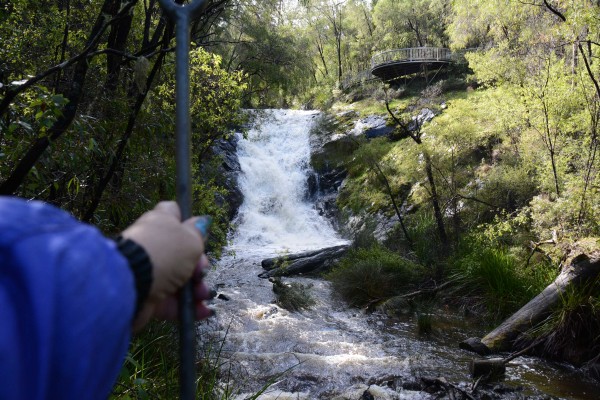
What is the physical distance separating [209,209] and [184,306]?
24.1ft

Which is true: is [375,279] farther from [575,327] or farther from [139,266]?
[139,266]

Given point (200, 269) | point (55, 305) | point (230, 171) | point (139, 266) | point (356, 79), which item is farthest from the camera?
point (356, 79)

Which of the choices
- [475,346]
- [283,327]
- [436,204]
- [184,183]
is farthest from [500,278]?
[184,183]

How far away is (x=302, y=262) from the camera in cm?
1352

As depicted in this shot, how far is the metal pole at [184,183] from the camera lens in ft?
2.77

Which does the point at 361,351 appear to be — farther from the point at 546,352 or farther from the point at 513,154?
the point at 513,154

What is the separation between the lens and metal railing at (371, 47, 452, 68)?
90.3ft

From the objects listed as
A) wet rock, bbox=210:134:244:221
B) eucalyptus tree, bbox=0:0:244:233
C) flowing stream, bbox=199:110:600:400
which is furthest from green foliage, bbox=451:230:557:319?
wet rock, bbox=210:134:244:221

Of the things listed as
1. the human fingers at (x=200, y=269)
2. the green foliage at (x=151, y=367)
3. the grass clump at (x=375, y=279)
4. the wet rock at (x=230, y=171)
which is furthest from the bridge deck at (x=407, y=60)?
the human fingers at (x=200, y=269)

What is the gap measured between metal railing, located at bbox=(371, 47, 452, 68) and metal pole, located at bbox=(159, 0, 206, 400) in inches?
1118

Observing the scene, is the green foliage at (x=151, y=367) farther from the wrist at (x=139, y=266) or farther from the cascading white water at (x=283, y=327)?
the wrist at (x=139, y=266)

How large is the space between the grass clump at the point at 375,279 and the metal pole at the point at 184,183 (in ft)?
29.3

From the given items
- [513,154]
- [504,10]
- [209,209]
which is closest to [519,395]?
[209,209]

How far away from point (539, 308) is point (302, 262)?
764 centimetres
